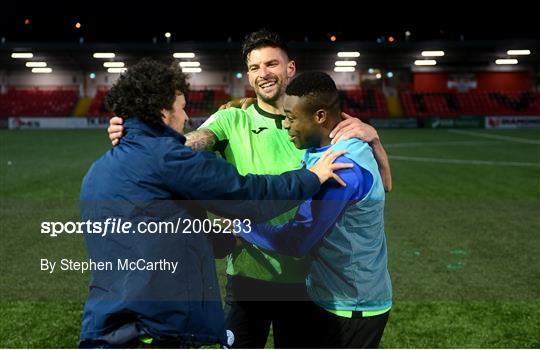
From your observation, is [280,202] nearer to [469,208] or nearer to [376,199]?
[376,199]

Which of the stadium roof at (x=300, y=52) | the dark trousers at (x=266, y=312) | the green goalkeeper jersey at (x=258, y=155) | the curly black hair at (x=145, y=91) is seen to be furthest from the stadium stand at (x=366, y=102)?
the curly black hair at (x=145, y=91)

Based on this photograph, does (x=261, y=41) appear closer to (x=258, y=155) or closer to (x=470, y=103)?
(x=258, y=155)

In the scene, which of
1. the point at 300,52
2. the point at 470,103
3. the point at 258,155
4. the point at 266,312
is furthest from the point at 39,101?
the point at 266,312

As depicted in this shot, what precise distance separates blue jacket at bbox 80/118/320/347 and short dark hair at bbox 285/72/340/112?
54 cm

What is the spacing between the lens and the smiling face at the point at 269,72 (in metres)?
3.79

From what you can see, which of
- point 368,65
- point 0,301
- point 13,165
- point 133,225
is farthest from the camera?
point 368,65

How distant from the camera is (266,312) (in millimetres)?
3562

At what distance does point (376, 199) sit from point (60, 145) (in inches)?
935

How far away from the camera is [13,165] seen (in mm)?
16938

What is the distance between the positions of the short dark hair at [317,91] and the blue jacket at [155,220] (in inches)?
21.3

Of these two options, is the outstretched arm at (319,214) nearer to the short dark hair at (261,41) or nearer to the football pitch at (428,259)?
the short dark hair at (261,41)

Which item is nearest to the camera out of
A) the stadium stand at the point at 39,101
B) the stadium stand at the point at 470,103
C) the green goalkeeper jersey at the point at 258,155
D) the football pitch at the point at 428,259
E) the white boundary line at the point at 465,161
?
the green goalkeeper jersey at the point at 258,155

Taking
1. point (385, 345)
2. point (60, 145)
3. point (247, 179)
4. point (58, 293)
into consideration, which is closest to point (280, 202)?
point (247, 179)

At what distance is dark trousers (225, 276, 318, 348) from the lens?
3.38 meters
